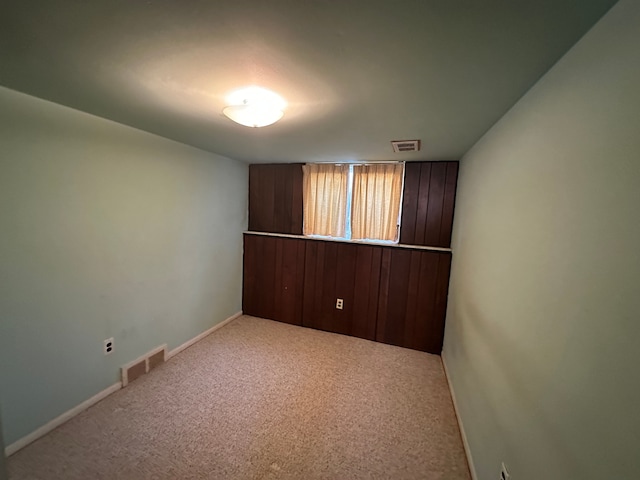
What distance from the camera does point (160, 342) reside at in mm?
2500

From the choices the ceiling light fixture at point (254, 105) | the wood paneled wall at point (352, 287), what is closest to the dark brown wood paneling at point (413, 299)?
the wood paneled wall at point (352, 287)

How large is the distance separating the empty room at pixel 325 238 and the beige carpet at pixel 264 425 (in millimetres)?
17

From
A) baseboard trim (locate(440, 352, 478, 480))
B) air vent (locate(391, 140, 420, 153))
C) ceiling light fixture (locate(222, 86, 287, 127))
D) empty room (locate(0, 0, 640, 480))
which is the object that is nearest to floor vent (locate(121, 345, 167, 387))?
empty room (locate(0, 0, 640, 480))

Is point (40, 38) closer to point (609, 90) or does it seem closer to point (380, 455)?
point (609, 90)

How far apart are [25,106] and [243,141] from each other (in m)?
1.34

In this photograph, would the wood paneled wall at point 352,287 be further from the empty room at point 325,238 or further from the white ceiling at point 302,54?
the white ceiling at point 302,54

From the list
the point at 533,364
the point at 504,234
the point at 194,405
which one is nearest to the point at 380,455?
the point at 533,364

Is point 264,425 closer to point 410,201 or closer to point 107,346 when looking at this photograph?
point 107,346

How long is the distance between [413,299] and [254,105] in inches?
101

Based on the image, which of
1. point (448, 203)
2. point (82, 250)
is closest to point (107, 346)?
point (82, 250)

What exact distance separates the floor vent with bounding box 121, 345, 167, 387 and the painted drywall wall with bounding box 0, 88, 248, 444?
7 centimetres

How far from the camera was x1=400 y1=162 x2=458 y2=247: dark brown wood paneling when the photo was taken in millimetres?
2822

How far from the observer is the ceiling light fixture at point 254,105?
1.34 meters

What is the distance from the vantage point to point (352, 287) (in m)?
3.21
